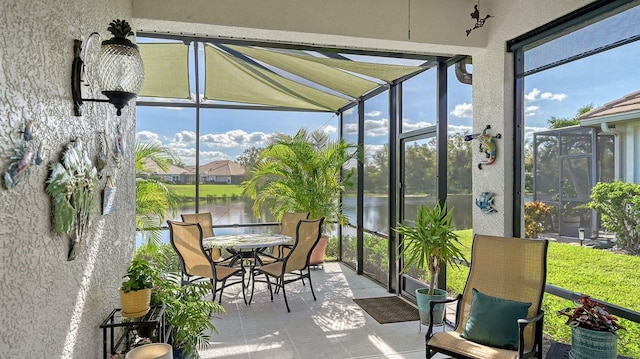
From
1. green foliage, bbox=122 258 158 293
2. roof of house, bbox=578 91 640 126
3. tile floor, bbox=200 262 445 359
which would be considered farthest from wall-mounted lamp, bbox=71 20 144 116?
roof of house, bbox=578 91 640 126

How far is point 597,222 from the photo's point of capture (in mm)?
2904

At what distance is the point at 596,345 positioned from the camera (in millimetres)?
2418

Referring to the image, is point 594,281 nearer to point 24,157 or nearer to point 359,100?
point 24,157

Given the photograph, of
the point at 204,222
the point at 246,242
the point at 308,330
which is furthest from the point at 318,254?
the point at 308,330

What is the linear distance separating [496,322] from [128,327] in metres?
2.56

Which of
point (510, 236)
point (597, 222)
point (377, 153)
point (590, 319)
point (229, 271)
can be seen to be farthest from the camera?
point (377, 153)

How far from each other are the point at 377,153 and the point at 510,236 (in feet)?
9.78

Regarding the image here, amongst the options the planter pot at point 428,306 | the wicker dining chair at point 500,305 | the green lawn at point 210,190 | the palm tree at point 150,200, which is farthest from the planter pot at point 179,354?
the green lawn at point 210,190

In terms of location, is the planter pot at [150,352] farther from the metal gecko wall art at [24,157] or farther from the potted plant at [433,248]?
the potted plant at [433,248]

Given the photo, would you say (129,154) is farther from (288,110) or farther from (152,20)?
(288,110)

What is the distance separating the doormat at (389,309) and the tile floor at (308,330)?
0.35ft

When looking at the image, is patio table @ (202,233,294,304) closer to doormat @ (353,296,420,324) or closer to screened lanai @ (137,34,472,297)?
doormat @ (353,296,420,324)

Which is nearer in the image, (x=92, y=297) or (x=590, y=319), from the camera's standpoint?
(x=92, y=297)

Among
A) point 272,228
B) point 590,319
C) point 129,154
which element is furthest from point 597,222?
point 272,228
